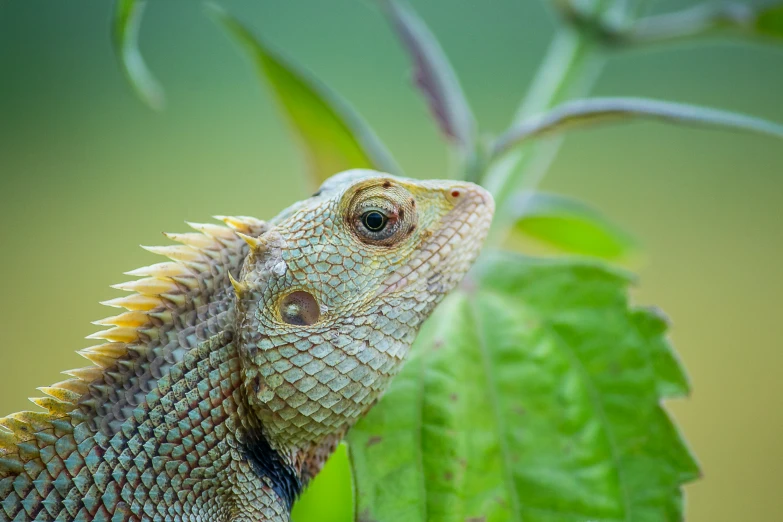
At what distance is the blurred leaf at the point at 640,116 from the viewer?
6.02 feet

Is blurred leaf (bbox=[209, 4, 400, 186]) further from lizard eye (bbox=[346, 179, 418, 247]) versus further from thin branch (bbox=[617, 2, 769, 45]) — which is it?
thin branch (bbox=[617, 2, 769, 45])

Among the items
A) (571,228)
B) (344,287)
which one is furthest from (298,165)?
(344,287)

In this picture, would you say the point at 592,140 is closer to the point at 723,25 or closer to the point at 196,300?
the point at 723,25

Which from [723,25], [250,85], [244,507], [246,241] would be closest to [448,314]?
[246,241]

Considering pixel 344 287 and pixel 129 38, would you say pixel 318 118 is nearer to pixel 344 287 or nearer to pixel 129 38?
pixel 129 38

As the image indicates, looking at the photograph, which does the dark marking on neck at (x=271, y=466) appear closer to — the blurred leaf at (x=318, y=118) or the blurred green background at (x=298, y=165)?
the blurred leaf at (x=318, y=118)

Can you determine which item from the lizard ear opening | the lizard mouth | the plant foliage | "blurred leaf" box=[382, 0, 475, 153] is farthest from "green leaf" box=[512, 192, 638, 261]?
the lizard ear opening

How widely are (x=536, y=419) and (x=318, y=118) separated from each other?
1245mm

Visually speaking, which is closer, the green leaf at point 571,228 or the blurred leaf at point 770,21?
the blurred leaf at point 770,21

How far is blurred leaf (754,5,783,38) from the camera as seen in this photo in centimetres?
237

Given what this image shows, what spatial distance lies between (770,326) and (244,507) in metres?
6.51

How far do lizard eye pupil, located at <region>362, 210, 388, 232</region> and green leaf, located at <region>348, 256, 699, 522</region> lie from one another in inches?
15.1

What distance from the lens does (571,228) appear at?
3.22m

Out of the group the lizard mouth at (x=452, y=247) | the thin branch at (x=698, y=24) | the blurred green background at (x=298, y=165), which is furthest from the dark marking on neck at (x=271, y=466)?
the blurred green background at (x=298, y=165)
